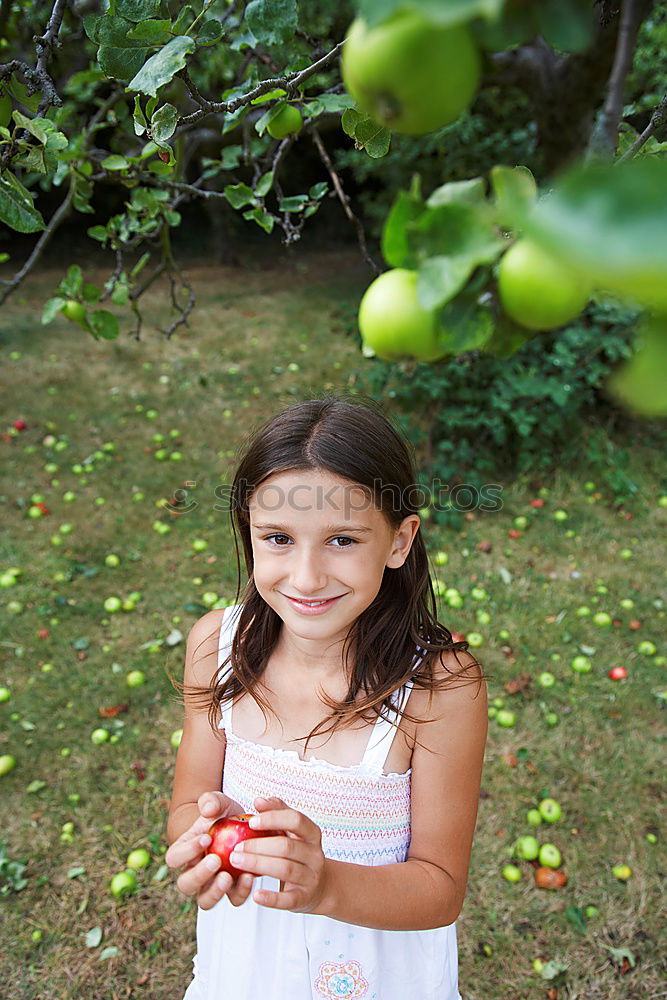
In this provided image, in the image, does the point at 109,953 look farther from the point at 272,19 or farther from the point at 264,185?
the point at 272,19

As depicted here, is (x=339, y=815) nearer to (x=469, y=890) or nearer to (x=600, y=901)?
(x=469, y=890)

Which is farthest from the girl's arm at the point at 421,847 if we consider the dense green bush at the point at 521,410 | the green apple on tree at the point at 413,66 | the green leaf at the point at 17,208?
the dense green bush at the point at 521,410

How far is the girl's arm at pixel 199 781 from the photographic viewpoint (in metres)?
1.18

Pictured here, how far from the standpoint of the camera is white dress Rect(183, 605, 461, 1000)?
56.1 inches

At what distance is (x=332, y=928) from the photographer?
142cm

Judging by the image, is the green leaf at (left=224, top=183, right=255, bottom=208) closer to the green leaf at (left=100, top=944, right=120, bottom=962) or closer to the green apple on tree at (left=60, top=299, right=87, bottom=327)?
the green apple on tree at (left=60, top=299, right=87, bottom=327)

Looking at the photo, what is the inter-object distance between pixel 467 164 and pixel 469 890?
252 inches

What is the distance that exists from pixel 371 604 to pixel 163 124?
3.20 ft

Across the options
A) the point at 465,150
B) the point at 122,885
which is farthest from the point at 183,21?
the point at 465,150

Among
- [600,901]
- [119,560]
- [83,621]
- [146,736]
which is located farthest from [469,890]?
[119,560]

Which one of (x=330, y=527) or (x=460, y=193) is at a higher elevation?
(x=460, y=193)

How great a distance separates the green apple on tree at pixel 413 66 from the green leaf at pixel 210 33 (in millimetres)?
580

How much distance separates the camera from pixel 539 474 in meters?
4.36

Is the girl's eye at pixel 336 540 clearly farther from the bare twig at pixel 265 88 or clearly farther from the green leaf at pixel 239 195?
the green leaf at pixel 239 195
